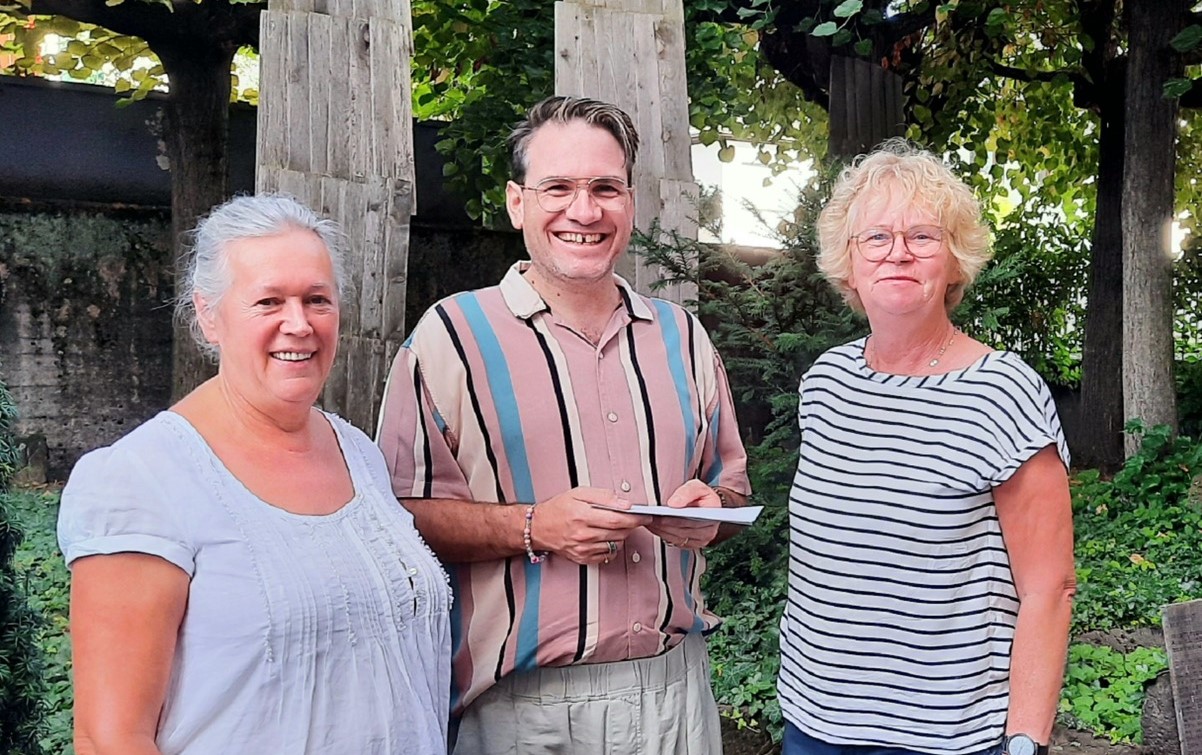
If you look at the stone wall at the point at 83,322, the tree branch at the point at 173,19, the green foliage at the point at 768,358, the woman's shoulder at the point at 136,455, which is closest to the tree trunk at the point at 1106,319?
the green foliage at the point at 768,358

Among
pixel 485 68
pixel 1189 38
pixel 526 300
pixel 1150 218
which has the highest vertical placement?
pixel 485 68

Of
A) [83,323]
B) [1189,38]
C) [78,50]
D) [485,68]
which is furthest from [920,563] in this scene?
[78,50]

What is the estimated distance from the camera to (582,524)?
6.32ft

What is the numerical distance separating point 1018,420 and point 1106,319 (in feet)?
24.7

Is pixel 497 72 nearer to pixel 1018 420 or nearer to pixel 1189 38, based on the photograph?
pixel 1189 38

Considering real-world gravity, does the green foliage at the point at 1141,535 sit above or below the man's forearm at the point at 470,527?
below

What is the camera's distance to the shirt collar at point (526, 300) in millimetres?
2186

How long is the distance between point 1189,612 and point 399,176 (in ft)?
9.58

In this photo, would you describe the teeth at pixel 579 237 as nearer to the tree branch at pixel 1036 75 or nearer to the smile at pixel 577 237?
the smile at pixel 577 237

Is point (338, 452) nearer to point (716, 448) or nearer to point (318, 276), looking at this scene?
point (318, 276)

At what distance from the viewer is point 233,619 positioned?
1.52m

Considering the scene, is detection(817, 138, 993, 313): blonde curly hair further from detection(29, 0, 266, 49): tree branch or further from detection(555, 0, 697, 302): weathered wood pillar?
detection(29, 0, 266, 49): tree branch

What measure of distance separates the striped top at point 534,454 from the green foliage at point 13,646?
1097mm

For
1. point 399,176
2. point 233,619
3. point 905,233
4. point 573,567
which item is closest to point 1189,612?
point 905,233
